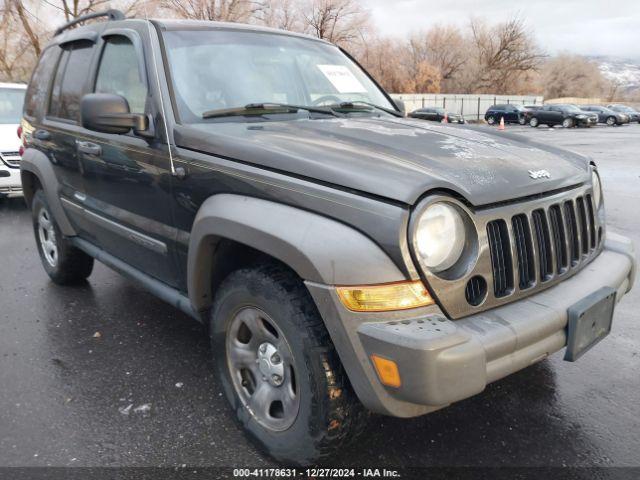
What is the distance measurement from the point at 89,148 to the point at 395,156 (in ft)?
7.10

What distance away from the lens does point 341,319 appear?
190 cm

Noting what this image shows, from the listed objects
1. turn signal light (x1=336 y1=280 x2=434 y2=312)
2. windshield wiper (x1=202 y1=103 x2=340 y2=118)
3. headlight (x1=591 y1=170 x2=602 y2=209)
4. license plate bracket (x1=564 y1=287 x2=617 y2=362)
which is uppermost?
windshield wiper (x1=202 y1=103 x2=340 y2=118)

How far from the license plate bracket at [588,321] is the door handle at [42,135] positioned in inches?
149

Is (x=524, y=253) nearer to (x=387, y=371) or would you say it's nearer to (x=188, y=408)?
(x=387, y=371)

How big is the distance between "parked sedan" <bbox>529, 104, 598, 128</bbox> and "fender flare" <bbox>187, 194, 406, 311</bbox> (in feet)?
114

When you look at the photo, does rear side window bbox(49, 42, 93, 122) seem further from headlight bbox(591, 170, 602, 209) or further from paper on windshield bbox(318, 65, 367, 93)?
headlight bbox(591, 170, 602, 209)

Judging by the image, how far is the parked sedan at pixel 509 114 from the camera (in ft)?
115

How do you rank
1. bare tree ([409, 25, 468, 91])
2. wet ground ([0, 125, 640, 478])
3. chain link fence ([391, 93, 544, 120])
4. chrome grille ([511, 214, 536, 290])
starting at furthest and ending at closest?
bare tree ([409, 25, 468, 91]) → chain link fence ([391, 93, 544, 120]) → wet ground ([0, 125, 640, 478]) → chrome grille ([511, 214, 536, 290])

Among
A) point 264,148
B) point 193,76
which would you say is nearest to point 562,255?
point 264,148

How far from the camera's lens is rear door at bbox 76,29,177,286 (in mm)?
2816

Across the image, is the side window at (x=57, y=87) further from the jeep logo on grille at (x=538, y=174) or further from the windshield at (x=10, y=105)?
the windshield at (x=10, y=105)

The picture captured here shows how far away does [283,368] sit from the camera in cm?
225

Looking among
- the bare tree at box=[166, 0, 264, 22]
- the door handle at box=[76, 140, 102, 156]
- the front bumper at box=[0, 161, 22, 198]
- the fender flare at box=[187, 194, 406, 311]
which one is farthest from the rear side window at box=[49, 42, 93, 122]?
the bare tree at box=[166, 0, 264, 22]

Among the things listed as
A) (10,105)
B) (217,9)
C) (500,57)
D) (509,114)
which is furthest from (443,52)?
(10,105)
